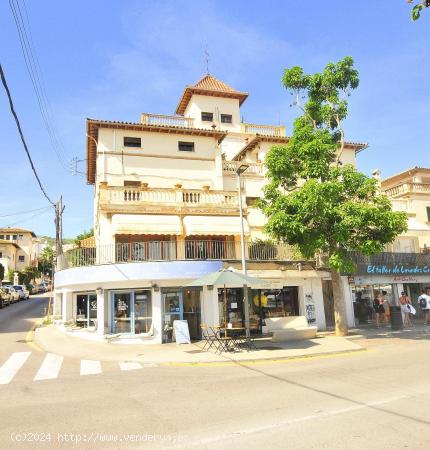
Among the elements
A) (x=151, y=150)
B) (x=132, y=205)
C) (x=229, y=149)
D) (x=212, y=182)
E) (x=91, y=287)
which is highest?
(x=229, y=149)

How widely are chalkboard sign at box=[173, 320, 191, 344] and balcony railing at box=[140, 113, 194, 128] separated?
12942mm

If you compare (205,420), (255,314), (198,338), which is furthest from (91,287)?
(205,420)

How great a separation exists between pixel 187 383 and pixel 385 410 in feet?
16.2

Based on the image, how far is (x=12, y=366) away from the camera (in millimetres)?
13000

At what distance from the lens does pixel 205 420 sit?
6980 mm

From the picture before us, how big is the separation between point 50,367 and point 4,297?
93.9 ft

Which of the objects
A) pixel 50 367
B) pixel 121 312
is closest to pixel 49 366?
pixel 50 367

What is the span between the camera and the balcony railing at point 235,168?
2664 cm

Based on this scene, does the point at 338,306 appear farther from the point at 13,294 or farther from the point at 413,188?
the point at 13,294

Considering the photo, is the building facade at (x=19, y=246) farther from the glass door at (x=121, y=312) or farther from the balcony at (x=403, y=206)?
the balcony at (x=403, y=206)

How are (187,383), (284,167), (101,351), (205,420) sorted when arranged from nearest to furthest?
(205,420)
(187,383)
(101,351)
(284,167)

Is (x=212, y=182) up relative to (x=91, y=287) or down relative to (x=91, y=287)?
up

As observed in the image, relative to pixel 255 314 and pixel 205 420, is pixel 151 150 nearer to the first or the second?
pixel 255 314

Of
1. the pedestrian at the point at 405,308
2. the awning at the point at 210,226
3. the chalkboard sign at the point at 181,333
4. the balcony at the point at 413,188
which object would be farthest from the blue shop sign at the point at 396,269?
the chalkboard sign at the point at 181,333
